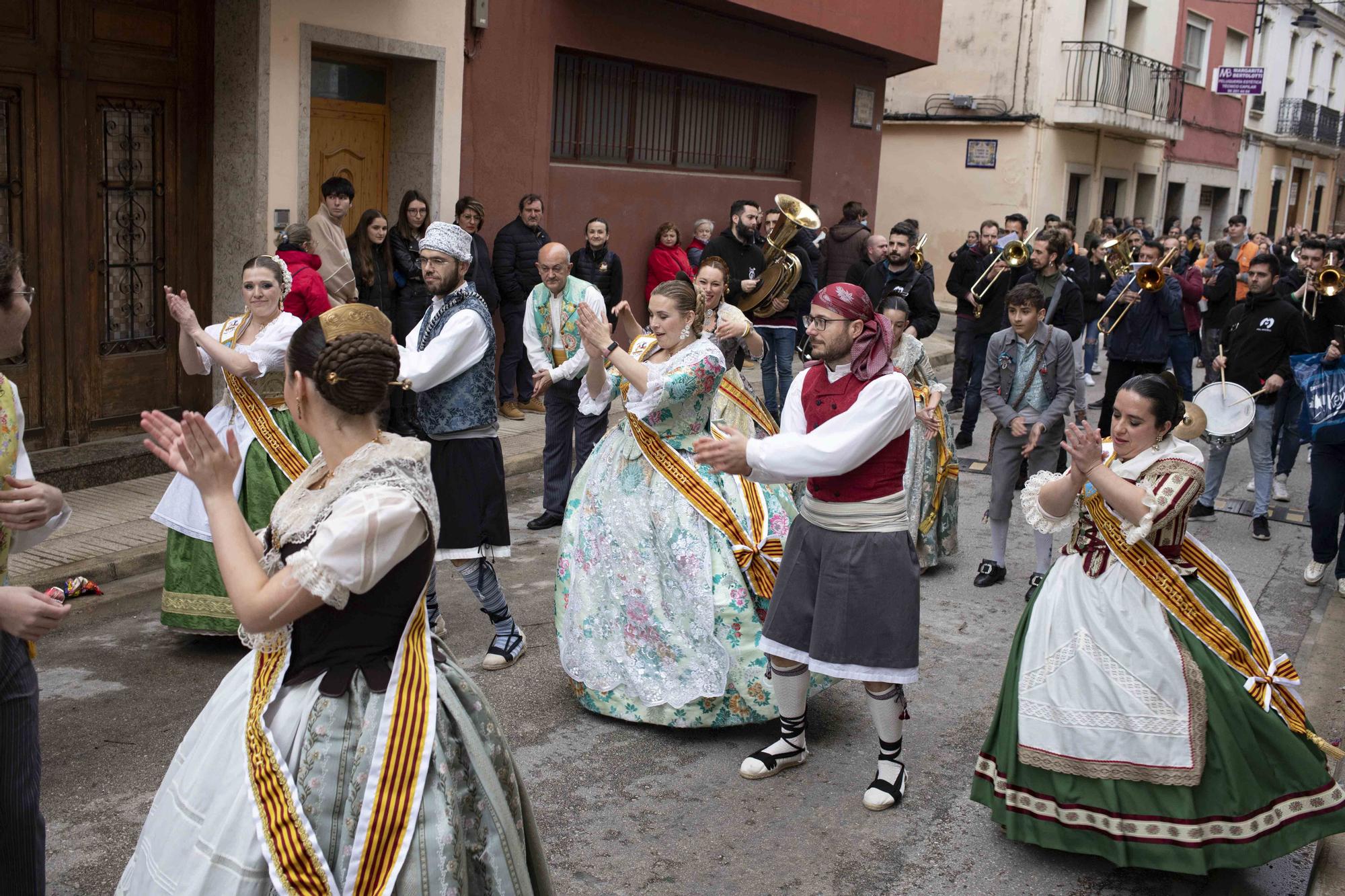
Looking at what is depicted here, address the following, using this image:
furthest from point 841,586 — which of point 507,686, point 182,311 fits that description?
point 182,311

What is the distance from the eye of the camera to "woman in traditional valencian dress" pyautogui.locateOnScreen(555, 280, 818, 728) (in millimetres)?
5219

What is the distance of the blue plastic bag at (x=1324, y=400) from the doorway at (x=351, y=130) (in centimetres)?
680

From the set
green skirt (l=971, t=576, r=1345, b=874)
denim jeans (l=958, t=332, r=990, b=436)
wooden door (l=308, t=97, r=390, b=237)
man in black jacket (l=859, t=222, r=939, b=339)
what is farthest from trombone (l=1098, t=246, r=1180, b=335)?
green skirt (l=971, t=576, r=1345, b=874)

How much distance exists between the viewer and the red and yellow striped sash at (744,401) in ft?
21.9

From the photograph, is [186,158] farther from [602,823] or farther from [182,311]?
[602,823]

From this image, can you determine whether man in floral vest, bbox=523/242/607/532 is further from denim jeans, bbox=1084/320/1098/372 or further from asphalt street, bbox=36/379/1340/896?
denim jeans, bbox=1084/320/1098/372

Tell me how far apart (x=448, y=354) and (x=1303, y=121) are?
3476 cm

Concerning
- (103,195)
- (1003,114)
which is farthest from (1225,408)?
(1003,114)

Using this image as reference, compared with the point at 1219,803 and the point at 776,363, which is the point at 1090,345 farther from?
the point at 1219,803

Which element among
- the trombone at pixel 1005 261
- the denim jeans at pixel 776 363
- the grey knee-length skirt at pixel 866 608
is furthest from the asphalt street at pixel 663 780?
the trombone at pixel 1005 261

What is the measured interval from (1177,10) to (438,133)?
2174 cm

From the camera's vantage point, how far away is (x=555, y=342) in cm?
821

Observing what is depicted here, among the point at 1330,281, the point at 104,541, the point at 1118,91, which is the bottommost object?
the point at 104,541

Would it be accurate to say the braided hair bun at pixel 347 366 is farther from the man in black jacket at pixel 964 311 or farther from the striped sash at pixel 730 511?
the man in black jacket at pixel 964 311
